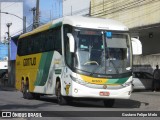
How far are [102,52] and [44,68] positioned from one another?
4.78 metres

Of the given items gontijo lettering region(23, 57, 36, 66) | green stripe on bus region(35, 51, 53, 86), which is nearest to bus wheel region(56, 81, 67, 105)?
green stripe on bus region(35, 51, 53, 86)

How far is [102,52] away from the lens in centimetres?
1895

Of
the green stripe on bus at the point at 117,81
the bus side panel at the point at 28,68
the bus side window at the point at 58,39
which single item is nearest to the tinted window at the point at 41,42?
the bus side window at the point at 58,39

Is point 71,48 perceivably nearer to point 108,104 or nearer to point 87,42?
point 87,42

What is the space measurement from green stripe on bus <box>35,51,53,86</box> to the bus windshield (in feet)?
10.2

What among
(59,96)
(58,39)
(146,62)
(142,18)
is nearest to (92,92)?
(59,96)

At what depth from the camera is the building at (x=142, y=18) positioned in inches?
1204

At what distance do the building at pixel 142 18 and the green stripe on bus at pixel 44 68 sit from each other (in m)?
9.60

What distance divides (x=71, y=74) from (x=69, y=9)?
27826mm

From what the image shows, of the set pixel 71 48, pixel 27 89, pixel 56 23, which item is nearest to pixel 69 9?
pixel 27 89

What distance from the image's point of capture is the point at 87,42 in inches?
746

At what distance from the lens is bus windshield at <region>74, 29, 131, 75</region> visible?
18.8m

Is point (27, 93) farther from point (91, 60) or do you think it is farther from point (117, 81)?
point (117, 81)

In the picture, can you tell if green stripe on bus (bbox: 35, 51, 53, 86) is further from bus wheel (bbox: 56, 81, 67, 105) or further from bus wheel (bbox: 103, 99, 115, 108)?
bus wheel (bbox: 103, 99, 115, 108)
